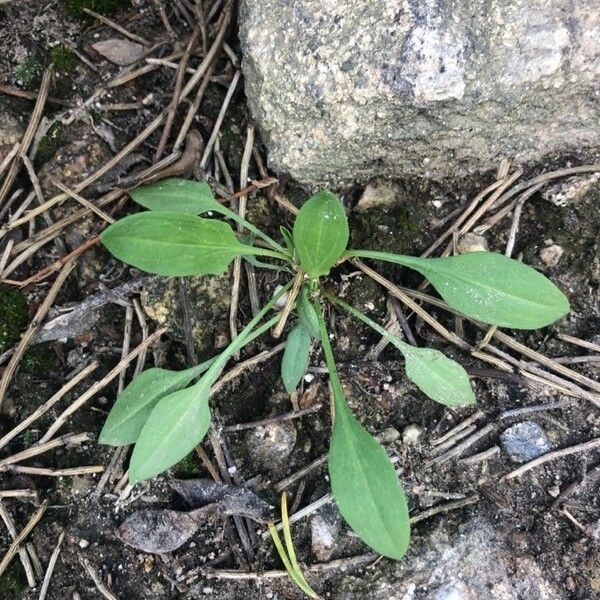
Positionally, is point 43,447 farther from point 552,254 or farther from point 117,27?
point 552,254

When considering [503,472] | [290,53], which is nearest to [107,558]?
[503,472]

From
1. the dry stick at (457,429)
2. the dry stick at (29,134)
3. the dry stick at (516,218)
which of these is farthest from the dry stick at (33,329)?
the dry stick at (516,218)

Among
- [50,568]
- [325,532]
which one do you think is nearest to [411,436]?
[325,532]

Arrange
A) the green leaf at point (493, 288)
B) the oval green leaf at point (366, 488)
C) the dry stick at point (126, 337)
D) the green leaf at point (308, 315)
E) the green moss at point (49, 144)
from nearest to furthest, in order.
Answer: the oval green leaf at point (366, 488) → the green leaf at point (493, 288) → the green leaf at point (308, 315) → the dry stick at point (126, 337) → the green moss at point (49, 144)

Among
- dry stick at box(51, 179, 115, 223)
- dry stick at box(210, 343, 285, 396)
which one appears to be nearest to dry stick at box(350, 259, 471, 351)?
dry stick at box(210, 343, 285, 396)

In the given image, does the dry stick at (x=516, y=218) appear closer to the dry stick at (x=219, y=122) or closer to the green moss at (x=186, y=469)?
the dry stick at (x=219, y=122)

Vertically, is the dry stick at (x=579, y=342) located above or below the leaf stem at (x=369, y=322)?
below

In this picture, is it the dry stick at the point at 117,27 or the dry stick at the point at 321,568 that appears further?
the dry stick at the point at 117,27

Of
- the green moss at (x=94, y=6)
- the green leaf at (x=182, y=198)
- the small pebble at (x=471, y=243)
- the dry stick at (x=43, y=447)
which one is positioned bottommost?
the dry stick at (x=43, y=447)
